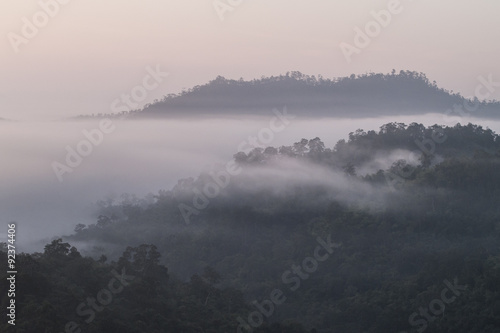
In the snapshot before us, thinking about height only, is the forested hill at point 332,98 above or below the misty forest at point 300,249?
above

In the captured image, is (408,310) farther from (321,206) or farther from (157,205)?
(157,205)

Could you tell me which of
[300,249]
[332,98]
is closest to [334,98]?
[332,98]

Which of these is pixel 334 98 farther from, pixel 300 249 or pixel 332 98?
pixel 300 249

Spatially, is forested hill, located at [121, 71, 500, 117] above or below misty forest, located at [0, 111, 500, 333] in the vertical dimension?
above

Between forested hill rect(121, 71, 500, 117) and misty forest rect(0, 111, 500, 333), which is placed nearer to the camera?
misty forest rect(0, 111, 500, 333)

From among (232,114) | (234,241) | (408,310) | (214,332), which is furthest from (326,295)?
(232,114)
